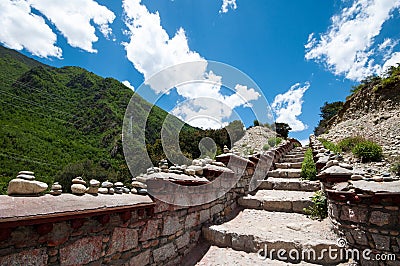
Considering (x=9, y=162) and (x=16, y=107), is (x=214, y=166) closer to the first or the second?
(x=9, y=162)

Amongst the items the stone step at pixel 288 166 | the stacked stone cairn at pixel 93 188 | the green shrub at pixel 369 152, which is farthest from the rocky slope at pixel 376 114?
the stacked stone cairn at pixel 93 188

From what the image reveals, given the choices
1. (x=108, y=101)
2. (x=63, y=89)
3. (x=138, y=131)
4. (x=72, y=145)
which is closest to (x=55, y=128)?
(x=72, y=145)

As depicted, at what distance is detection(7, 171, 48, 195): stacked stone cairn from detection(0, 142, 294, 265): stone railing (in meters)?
0.10

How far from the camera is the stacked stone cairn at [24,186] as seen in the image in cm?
173

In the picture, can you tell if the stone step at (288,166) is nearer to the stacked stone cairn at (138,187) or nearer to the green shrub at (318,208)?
the green shrub at (318,208)

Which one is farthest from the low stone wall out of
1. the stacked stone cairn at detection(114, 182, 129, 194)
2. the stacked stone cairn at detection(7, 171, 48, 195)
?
the stacked stone cairn at detection(7, 171, 48, 195)

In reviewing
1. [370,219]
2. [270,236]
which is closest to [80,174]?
[270,236]

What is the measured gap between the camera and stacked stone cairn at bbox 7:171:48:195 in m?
1.73

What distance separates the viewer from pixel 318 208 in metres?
4.19

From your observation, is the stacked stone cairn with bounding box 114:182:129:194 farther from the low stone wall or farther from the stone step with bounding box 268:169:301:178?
the stone step with bounding box 268:169:301:178

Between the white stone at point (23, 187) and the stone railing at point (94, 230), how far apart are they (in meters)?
0.10

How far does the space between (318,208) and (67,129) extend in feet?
67.6

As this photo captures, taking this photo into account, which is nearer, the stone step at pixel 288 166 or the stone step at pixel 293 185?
the stone step at pixel 293 185

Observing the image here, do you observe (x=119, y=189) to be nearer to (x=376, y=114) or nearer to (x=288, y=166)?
(x=288, y=166)
